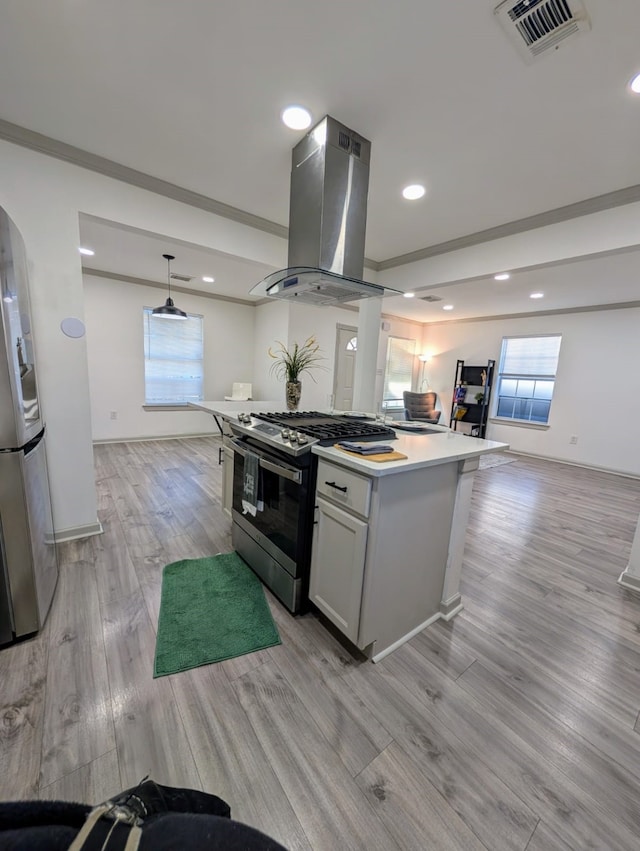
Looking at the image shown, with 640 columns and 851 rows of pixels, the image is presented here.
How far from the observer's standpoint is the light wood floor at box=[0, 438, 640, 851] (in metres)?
1.02

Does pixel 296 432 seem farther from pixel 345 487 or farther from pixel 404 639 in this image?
pixel 404 639

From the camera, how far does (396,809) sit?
1.03 m

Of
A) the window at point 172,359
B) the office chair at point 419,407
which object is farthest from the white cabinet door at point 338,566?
the office chair at point 419,407

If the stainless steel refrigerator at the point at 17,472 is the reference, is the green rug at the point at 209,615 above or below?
below

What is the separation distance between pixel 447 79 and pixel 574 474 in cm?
533

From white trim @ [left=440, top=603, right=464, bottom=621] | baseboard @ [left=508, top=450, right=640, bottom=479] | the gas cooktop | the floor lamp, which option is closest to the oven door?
the gas cooktop

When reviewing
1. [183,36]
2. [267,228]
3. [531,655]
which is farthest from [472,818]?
[267,228]

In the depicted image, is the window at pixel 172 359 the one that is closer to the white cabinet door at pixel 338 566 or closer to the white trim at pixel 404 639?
the white cabinet door at pixel 338 566

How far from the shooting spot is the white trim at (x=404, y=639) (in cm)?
157

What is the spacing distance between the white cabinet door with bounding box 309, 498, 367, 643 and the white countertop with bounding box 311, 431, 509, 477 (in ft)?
0.83

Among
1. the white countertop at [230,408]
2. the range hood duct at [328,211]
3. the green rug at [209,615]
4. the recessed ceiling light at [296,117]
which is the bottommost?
the green rug at [209,615]

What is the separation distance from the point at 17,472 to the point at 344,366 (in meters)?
4.88

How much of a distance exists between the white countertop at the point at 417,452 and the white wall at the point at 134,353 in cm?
476

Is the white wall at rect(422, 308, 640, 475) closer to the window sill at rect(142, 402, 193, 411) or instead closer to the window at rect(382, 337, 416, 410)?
the window at rect(382, 337, 416, 410)
